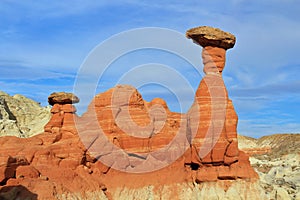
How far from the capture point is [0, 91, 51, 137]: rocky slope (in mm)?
113125

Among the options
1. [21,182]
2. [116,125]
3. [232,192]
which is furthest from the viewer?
[116,125]

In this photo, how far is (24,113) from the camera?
129 meters

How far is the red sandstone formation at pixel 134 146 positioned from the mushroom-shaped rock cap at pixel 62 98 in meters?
3.12

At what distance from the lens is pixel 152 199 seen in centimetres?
5553

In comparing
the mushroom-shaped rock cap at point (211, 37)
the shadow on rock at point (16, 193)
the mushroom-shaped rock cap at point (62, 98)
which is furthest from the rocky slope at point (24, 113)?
the shadow on rock at point (16, 193)

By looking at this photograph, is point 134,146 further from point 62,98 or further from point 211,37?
point 211,37

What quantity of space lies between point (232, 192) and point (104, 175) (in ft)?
57.4

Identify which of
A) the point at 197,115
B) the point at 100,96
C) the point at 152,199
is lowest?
the point at 152,199

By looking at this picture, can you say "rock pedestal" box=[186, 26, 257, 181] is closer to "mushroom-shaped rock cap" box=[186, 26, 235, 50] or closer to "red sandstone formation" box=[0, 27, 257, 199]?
A: "mushroom-shaped rock cap" box=[186, 26, 235, 50]

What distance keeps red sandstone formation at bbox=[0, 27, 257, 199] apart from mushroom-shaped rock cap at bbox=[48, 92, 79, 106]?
312 cm

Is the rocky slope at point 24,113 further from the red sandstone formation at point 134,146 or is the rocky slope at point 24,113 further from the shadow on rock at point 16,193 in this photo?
the shadow on rock at point 16,193

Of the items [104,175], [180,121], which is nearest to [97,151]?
[104,175]

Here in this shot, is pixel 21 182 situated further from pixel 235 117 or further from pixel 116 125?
pixel 235 117

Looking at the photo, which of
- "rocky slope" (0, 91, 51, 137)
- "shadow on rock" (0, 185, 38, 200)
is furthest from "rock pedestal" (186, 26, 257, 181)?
"rocky slope" (0, 91, 51, 137)
